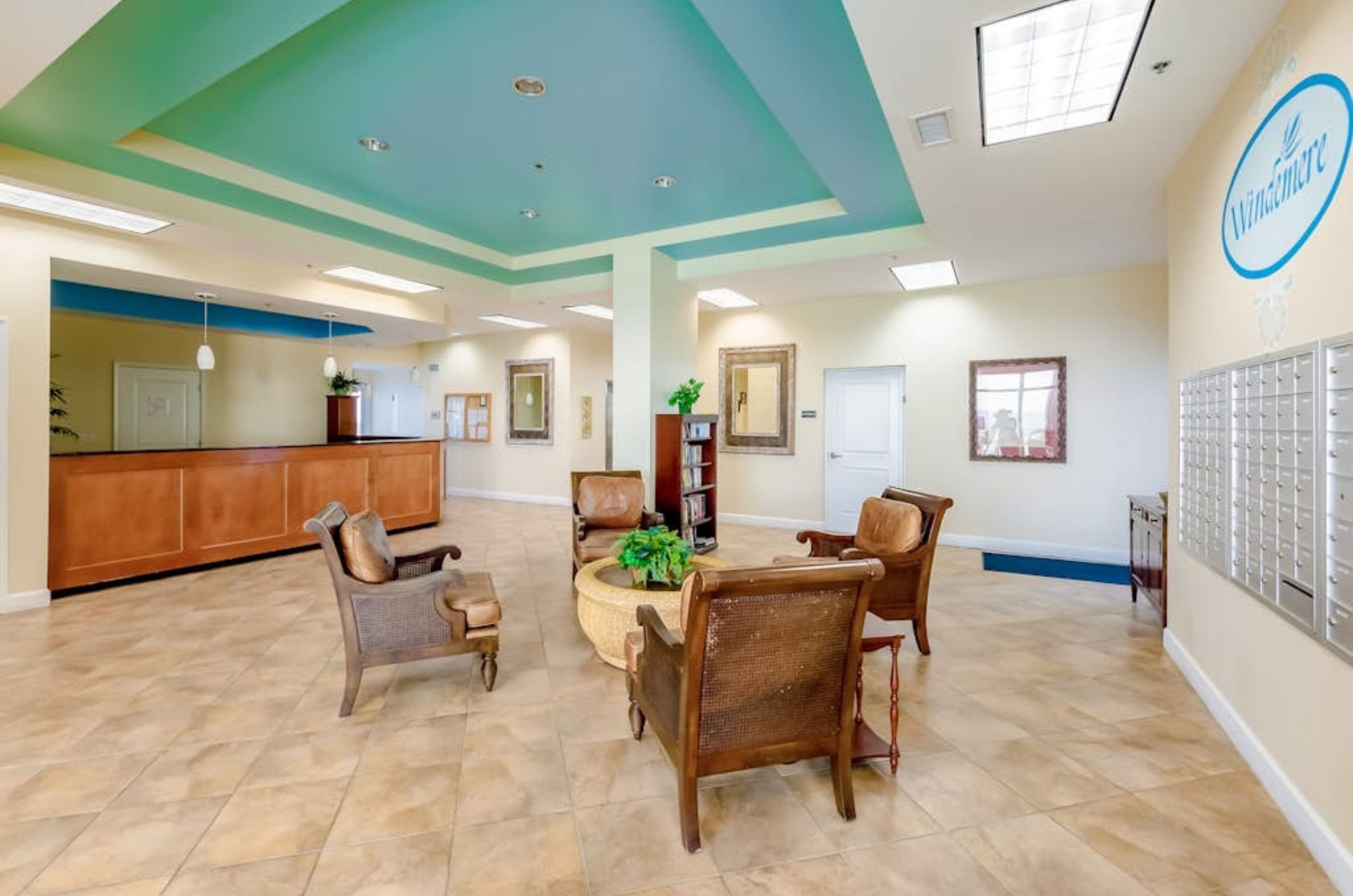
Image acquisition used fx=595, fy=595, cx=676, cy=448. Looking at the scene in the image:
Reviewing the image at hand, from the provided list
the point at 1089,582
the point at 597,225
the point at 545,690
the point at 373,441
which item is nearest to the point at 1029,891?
the point at 545,690

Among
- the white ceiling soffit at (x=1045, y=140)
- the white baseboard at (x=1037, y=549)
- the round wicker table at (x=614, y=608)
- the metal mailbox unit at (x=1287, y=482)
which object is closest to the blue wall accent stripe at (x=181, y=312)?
the round wicker table at (x=614, y=608)

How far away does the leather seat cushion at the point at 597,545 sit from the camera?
4.34 m

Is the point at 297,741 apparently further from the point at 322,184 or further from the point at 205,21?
the point at 322,184

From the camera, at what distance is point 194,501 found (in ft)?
17.2

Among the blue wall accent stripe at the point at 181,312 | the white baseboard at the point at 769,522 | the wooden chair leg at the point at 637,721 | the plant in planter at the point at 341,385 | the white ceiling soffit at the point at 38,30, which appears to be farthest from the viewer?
the plant in planter at the point at 341,385

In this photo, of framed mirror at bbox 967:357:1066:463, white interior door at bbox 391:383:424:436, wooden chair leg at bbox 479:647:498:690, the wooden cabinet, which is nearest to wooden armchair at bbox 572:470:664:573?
wooden chair leg at bbox 479:647:498:690

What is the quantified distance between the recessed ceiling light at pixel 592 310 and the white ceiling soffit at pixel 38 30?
4927mm

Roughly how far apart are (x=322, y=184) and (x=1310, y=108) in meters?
5.51

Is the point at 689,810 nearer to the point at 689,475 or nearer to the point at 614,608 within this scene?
the point at 614,608

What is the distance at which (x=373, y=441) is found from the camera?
7500mm

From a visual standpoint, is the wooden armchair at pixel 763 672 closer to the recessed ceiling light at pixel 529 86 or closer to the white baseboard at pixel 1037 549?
the recessed ceiling light at pixel 529 86

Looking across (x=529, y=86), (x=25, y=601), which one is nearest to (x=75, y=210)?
(x=25, y=601)

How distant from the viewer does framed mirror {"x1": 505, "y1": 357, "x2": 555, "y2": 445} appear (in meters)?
9.14

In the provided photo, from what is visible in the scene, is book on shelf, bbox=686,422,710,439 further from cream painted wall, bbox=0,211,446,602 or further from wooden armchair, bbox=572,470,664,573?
cream painted wall, bbox=0,211,446,602
